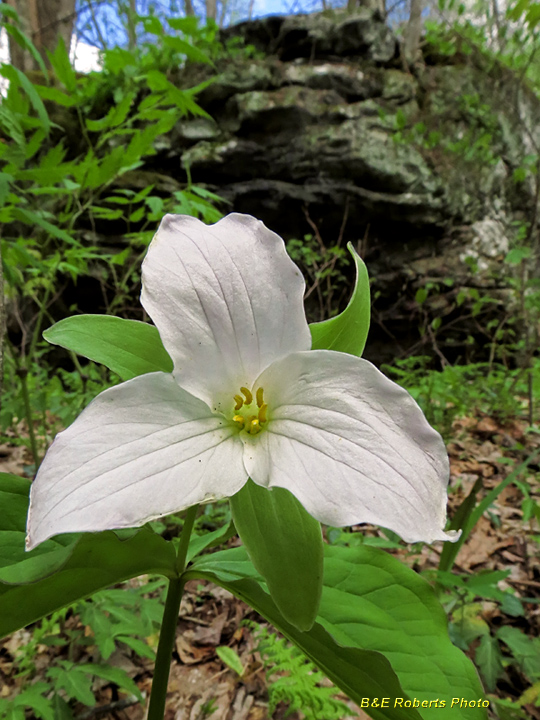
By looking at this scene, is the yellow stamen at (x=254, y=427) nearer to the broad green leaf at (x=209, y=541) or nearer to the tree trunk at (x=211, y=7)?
the broad green leaf at (x=209, y=541)

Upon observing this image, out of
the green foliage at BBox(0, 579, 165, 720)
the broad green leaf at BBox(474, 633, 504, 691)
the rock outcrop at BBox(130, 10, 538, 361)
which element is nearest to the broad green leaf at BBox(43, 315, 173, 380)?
the green foliage at BBox(0, 579, 165, 720)

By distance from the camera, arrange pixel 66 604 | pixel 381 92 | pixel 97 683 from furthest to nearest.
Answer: pixel 381 92 → pixel 97 683 → pixel 66 604

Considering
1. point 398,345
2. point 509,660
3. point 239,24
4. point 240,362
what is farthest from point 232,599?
point 239,24

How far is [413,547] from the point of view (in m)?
1.71

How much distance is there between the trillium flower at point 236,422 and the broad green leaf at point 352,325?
0.22 ft

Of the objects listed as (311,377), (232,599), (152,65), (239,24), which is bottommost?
(232,599)

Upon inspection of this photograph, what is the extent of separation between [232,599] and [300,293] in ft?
5.09

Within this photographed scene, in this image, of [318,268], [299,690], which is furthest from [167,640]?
[318,268]

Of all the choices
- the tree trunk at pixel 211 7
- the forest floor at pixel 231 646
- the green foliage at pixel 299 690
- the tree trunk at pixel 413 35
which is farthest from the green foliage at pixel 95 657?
the tree trunk at pixel 211 7

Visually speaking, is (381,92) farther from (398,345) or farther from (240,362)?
(240,362)

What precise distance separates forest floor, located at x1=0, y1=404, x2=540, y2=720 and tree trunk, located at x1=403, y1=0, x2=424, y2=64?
6142mm

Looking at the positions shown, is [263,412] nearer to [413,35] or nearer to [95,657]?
[95,657]

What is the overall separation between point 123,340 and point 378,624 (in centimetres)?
54

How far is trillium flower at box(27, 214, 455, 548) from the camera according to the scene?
1.44 feet
